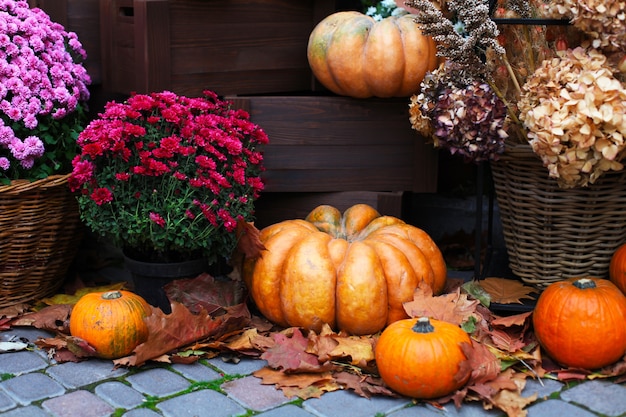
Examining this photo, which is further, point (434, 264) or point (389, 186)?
point (389, 186)

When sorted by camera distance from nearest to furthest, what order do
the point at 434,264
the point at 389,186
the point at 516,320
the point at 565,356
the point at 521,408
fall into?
the point at 521,408 < the point at 565,356 < the point at 516,320 < the point at 434,264 < the point at 389,186

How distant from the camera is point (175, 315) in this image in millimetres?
2777

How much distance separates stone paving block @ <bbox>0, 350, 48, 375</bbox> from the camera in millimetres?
2719

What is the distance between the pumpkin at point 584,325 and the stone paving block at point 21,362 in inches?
66.3

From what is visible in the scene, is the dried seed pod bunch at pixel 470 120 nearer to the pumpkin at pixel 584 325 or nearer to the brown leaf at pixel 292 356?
the pumpkin at pixel 584 325

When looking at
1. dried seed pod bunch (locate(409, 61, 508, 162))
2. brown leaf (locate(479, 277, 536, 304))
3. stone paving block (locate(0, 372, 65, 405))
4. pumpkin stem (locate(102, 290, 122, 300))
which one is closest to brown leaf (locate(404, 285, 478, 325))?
brown leaf (locate(479, 277, 536, 304))

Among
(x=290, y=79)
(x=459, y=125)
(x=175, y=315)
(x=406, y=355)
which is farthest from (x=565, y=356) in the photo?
(x=290, y=79)

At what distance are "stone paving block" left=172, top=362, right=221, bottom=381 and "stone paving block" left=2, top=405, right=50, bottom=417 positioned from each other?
459mm

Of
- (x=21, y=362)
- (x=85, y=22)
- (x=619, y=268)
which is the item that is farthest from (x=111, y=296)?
(x=619, y=268)

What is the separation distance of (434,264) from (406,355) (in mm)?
721

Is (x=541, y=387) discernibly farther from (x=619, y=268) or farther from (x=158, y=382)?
(x=158, y=382)

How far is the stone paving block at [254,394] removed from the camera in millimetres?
2484

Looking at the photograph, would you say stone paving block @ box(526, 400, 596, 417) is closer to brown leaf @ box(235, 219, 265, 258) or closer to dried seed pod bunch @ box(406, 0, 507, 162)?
dried seed pod bunch @ box(406, 0, 507, 162)

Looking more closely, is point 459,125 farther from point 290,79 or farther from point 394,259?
point 290,79
